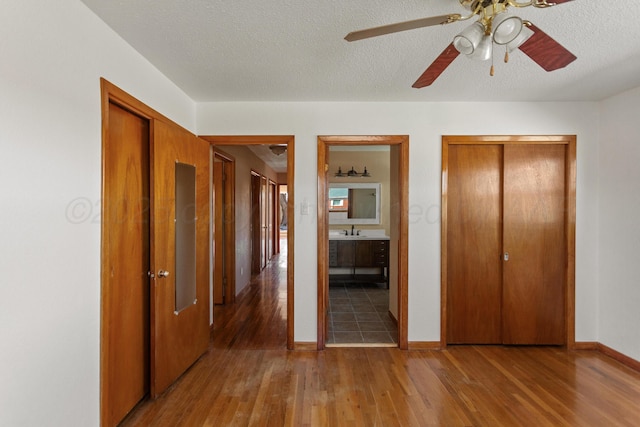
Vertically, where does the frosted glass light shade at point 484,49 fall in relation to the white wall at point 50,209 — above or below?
above

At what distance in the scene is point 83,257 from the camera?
1530 mm

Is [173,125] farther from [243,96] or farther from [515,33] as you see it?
[515,33]

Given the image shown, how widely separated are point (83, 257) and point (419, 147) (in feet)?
9.06

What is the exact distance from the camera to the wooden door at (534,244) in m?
2.91

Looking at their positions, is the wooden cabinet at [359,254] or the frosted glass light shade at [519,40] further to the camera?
the wooden cabinet at [359,254]

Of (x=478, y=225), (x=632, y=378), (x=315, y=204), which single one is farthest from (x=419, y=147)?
(x=632, y=378)

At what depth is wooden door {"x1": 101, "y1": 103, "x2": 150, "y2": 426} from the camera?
1688 millimetres

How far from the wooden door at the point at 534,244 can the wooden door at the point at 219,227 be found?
341 cm

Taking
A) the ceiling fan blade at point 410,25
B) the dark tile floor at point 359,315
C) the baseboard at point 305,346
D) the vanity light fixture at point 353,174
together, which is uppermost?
the ceiling fan blade at point 410,25

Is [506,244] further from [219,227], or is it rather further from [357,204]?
[219,227]

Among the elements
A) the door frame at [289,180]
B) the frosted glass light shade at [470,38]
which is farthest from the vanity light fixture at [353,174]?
the frosted glass light shade at [470,38]

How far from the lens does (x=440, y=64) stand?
154 cm

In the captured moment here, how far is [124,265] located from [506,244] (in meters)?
3.30

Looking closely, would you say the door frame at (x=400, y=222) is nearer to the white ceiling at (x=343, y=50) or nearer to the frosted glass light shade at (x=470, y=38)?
the white ceiling at (x=343, y=50)
